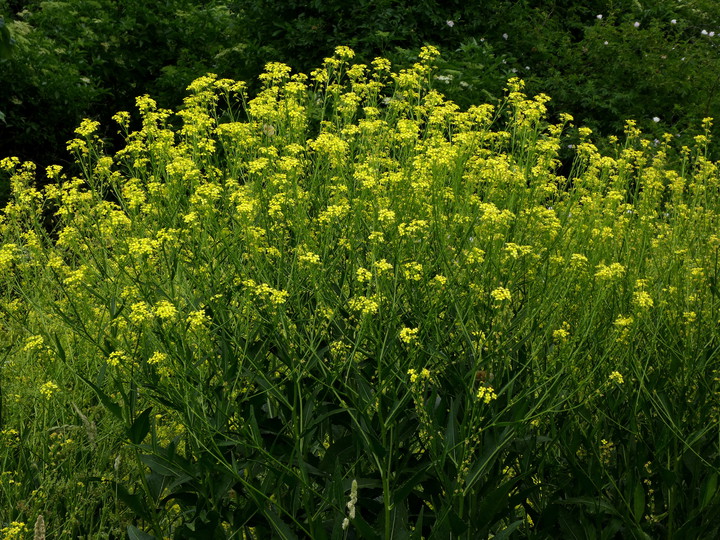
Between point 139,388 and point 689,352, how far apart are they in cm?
177

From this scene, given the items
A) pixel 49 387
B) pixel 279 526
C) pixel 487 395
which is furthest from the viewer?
pixel 49 387

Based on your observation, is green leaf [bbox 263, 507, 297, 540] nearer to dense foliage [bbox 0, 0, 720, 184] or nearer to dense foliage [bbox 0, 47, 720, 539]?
dense foliage [bbox 0, 47, 720, 539]

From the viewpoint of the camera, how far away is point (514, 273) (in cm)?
286

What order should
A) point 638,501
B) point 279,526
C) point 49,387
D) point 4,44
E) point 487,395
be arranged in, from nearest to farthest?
point 487,395 → point 279,526 → point 638,501 → point 49,387 → point 4,44

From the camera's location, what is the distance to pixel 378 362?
2266 millimetres

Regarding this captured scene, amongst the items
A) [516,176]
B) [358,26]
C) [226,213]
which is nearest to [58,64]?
[358,26]

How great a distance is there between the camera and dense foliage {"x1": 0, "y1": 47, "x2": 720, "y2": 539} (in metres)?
2.38

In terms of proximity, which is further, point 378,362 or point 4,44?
point 4,44

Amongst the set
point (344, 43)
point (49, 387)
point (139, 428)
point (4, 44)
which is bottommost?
point (344, 43)

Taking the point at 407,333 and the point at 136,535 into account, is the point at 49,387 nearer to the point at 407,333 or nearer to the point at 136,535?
the point at 136,535

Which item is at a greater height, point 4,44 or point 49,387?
point 4,44

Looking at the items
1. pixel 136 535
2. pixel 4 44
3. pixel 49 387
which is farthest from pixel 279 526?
pixel 4 44

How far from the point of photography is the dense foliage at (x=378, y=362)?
2379 mm

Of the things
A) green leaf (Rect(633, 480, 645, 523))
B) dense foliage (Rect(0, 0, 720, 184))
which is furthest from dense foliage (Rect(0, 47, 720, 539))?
dense foliage (Rect(0, 0, 720, 184))
